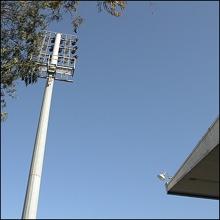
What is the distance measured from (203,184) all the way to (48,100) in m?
8.67

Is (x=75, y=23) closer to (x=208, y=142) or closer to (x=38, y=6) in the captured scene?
(x=38, y=6)

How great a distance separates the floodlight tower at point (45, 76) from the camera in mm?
20094

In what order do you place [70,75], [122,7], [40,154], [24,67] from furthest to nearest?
1. [70,75]
2. [40,154]
3. [24,67]
4. [122,7]

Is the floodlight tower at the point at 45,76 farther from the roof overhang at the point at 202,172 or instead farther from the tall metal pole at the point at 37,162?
the roof overhang at the point at 202,172

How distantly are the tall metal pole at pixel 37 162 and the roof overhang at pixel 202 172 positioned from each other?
16.7ft

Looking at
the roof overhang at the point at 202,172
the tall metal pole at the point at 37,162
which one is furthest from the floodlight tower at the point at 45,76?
the roof overhang at the point at 202,172

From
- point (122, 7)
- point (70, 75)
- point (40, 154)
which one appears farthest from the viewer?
point (70, 75)

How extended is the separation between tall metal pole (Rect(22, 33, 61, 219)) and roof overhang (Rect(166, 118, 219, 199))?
5.10m

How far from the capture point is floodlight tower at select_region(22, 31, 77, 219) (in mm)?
20094

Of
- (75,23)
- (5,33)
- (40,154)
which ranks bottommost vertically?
(40,154)

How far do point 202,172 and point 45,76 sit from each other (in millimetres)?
11416

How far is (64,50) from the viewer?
2759cm

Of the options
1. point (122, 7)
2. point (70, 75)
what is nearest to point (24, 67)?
point (122, 7)

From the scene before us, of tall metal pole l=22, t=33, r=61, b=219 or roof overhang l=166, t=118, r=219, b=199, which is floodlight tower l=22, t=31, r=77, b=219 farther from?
roof overhang l=166, t=118, r=219, b=199
